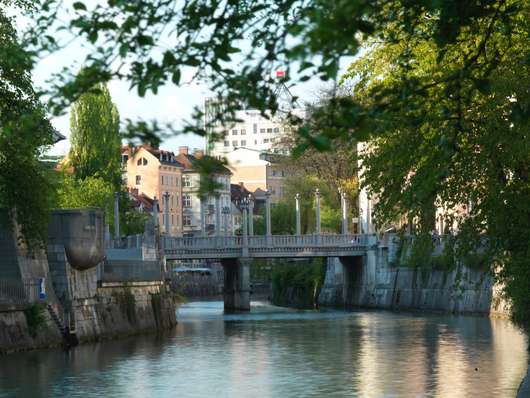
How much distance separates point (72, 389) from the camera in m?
30.9

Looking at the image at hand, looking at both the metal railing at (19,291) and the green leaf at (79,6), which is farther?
the metal railing at (19,291)

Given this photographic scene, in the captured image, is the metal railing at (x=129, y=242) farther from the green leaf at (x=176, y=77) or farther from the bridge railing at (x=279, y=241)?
the green leaf at (x=176, y=77)

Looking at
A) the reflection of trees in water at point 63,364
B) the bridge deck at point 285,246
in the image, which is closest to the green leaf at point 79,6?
the reflection of trees in water at point 63,364

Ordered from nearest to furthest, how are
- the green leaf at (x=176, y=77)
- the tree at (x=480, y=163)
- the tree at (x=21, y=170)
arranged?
the green leaf at (x=176, y=77) → the tree at (x=480, y=163) → the tree at (x=21, y=170)

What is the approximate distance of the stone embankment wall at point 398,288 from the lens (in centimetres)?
6322

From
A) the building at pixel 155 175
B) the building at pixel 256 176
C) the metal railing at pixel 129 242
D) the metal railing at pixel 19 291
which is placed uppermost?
the building at pixel 256 176

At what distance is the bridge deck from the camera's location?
8275 centimetres

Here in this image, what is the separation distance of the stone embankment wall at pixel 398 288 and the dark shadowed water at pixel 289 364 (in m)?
6.60

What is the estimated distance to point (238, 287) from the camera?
83.2 meters

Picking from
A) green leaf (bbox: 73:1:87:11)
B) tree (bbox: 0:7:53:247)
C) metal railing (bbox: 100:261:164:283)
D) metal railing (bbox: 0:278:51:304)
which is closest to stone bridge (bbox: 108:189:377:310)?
metal railing (bbox: 100:261:164:283)

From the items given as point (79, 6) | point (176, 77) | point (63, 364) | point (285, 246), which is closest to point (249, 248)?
point (285, 246)

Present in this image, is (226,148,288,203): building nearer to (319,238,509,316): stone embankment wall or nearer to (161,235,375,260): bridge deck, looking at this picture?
(319,238,509,316): stone embankment wall

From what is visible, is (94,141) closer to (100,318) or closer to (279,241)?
(279,241)

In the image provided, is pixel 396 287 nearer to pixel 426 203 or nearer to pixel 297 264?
pixel 297 264
